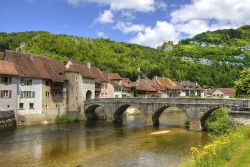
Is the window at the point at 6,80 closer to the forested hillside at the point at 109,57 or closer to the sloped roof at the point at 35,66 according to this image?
the sloped roof at the point at 35,66

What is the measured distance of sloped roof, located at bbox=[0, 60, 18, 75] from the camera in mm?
62491

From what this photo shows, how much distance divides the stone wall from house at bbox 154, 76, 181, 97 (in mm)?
75342

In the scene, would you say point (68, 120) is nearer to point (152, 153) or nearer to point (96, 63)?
point (152, 153)

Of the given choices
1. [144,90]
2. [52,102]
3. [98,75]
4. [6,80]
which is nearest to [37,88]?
[52,102]

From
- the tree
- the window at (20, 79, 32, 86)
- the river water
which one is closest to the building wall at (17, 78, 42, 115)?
the window at (20, 79, 32, 86)

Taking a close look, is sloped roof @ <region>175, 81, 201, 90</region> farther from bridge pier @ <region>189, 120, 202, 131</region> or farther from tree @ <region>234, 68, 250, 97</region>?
bridge pier @ <region>189, 120, 202, 131</region>

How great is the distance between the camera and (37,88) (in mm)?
69250

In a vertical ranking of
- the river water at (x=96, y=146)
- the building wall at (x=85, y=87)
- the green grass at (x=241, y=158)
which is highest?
the building wall at (x=85, y=87)

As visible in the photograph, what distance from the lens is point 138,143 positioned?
161 feet

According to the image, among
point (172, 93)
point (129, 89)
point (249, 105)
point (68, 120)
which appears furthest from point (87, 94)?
point (172, 93)

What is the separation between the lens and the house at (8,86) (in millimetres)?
62125

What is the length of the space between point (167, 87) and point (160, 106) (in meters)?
72.2

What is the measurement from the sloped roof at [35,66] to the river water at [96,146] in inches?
435

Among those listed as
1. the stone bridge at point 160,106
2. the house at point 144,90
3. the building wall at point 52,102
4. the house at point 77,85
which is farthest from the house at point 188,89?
the building wall at point 52,102
